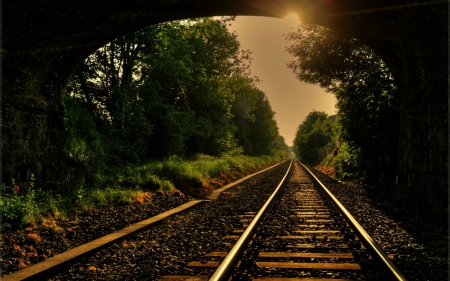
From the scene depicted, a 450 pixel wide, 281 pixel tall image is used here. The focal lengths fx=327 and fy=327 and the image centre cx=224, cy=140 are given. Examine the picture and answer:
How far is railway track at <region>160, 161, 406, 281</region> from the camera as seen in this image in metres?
3.44

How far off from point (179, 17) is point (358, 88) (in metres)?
7.65

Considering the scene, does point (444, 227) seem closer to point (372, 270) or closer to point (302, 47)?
point (372, 270)

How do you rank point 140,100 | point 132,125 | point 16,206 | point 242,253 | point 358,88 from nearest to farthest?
1. point 242,253
2. point 16,206
3. point 358,88
4. point 132,125
5. point 140,100

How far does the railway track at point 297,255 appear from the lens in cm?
344

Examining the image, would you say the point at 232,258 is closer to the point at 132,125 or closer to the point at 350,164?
the point at 132,125

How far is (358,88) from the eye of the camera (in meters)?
12.3

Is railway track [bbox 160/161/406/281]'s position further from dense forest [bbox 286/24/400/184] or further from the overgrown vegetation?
dense forest [bbox 286/24/400/184]

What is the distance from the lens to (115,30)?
7.55m

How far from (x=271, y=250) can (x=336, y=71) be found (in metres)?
9.91

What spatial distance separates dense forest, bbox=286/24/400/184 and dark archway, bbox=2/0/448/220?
306cm

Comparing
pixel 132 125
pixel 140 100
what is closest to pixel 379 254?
pixel 132 125

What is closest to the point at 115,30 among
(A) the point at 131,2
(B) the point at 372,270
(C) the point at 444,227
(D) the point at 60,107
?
(A) the point at 131,2

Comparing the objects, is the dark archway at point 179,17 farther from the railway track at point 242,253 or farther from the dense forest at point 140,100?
the railway track at point 242,253

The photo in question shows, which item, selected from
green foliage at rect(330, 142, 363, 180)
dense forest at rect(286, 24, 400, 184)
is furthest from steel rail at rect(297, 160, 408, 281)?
green foliage at rect(330, 142, 363, 180)
